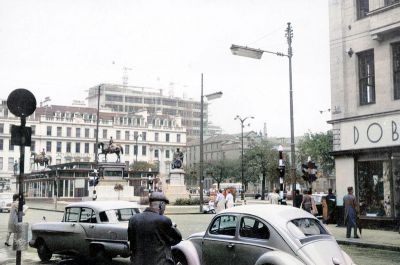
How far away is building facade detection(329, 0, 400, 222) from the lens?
20438 millimetres

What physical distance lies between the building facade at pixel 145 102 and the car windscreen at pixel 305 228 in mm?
127784

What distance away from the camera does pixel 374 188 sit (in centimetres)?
2116

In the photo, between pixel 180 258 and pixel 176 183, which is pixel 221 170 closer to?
pixel 176 183

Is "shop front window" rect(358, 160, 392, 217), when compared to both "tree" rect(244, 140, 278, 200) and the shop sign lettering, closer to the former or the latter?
the shop sign lettering

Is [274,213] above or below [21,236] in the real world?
above

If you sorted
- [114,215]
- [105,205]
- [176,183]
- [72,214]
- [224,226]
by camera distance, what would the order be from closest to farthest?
[224,226], [114,215], [105,205], [72,214], [176,183]

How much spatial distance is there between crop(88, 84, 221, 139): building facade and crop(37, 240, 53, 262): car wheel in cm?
12190

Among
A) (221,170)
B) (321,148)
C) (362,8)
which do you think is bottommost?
(221,170)

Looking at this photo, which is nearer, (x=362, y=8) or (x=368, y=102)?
(x=368, y=102)

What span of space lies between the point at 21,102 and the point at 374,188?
16.2 metres

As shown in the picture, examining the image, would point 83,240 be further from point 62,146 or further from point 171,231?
point 62,146

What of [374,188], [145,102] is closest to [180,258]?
[374,188]

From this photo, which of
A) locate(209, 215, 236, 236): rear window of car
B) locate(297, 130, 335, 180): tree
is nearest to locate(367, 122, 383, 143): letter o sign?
locate(209, 215, 236, 236): rear window of car

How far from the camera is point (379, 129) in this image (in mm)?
20984
